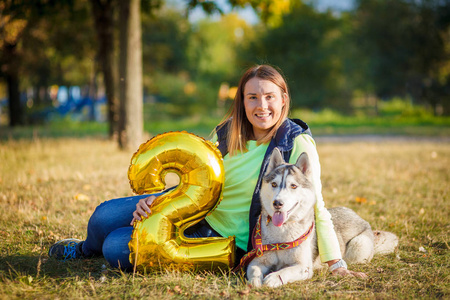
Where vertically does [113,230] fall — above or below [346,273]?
above

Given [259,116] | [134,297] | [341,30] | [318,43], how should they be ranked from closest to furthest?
[134,297] → [259,116] → [318,43] → [341,30]

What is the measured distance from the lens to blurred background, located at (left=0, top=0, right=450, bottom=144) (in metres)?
14.7

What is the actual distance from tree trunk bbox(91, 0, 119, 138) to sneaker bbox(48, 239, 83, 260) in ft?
26.6

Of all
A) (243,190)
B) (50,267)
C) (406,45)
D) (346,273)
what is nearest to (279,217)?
(243,190)

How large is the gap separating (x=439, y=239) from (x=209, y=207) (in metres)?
2.71

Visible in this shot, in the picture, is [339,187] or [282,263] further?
[339,187]

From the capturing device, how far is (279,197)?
2676mm

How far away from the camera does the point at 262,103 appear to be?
316cm

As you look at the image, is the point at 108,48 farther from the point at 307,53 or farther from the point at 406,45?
the point at 406,45

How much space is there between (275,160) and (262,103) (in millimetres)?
539

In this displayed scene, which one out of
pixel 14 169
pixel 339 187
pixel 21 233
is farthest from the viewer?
pixel 14 169

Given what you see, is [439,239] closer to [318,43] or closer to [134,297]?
[134,297]

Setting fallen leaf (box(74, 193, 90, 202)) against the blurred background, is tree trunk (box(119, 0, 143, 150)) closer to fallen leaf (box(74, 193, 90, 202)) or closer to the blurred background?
the blurred background

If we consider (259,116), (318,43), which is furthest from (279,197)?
(318,43)
